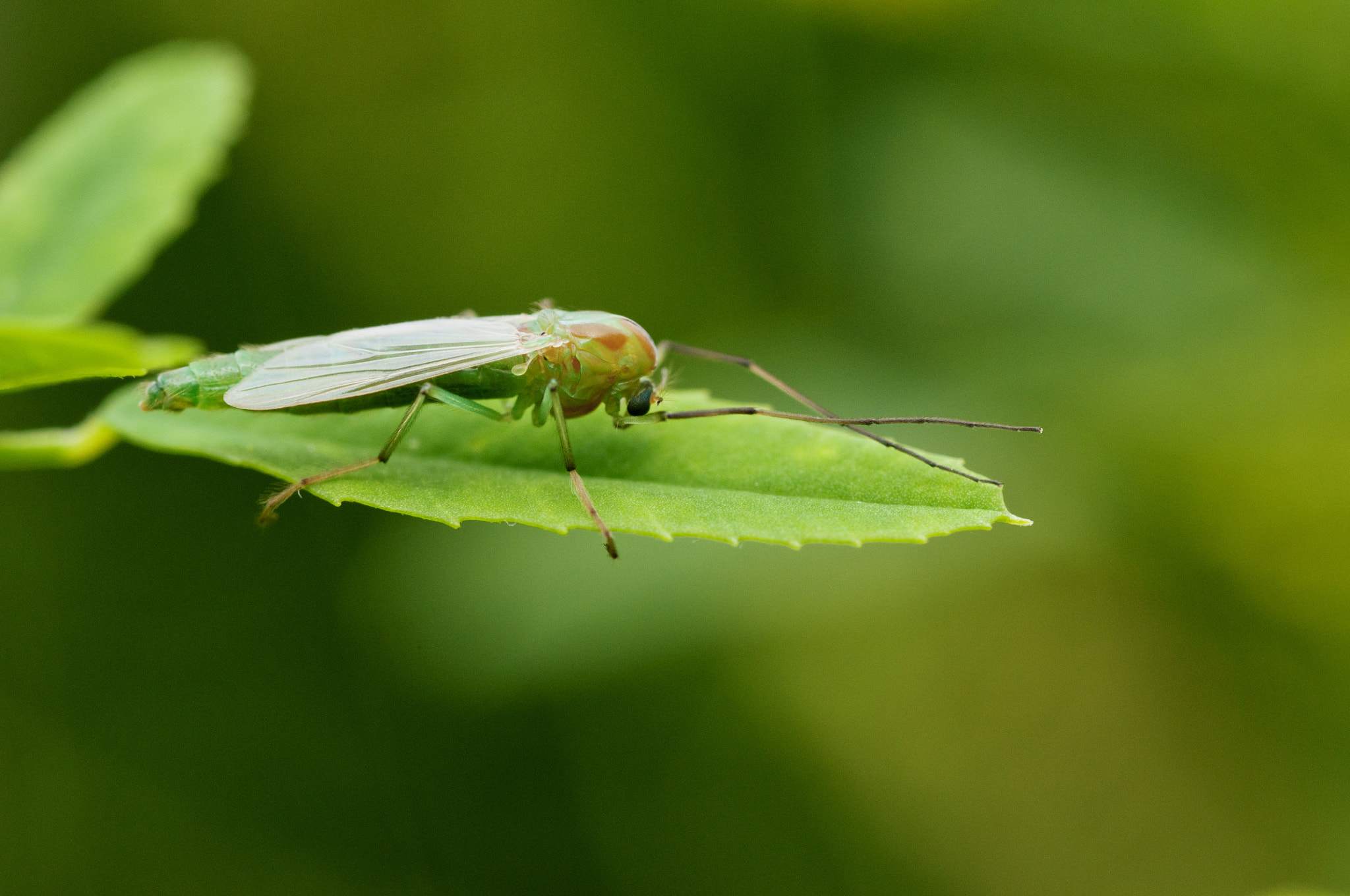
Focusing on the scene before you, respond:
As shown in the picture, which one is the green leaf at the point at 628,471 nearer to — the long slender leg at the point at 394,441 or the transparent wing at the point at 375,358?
the long slender leg at the point at 394,441

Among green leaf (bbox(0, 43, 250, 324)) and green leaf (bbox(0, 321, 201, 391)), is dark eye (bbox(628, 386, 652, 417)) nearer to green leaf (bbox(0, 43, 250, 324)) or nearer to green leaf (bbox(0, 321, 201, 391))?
green leaf (bbox(0, 43, 250, 324))

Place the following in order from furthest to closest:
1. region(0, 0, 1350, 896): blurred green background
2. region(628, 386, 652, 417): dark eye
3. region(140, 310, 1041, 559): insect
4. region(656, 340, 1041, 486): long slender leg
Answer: region(0, 0, 1350, 896): blurred green background → region(628, 386, 652, 417): dark eye → region(140, 310, 1041, 559): insect → region(656, 340, 1041, 486): long slender leg

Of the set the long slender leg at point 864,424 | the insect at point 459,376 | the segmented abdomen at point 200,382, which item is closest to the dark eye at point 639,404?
the insect at point 459,376

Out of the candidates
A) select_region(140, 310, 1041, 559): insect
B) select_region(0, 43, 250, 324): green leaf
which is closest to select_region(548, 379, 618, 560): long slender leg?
select_region(140, 310, 1041, 559): insect

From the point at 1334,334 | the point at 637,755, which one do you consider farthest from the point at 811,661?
the point at 1334,334

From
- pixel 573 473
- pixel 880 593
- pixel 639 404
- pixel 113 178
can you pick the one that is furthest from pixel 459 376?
pixel 880 593

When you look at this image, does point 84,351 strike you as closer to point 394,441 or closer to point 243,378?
point 394,441
